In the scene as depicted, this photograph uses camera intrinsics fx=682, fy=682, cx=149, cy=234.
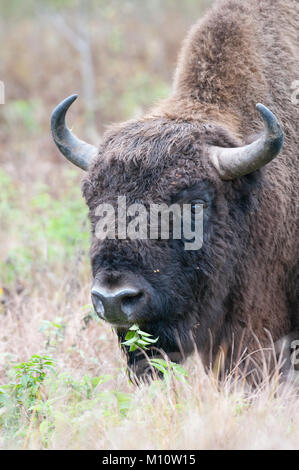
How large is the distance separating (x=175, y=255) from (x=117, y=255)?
0.38 meters

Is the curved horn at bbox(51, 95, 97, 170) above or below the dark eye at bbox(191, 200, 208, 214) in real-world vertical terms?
above

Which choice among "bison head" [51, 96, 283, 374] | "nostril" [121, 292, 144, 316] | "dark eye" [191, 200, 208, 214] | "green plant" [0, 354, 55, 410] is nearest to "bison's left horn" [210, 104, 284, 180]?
"bison head" [51, 96, 283, 374]

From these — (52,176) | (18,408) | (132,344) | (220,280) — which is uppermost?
(52,176)

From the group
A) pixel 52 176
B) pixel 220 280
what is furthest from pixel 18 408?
pixel 52 176

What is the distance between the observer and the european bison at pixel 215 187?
4.16 metres

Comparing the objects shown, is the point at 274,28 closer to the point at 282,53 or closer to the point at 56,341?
the point at 282,53

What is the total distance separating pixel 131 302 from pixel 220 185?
991 millimetres

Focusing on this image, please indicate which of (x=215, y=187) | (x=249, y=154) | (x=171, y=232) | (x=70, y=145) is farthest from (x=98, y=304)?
(x=70, y=145)

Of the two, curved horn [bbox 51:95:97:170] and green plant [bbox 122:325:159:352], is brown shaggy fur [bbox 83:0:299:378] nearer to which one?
green plant [bbox 122:325:159:352]

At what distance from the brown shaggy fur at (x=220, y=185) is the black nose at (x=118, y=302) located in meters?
0.12

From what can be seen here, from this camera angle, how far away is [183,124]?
4.51 metres

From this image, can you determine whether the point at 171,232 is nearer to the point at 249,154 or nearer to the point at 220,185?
the point at 220,185

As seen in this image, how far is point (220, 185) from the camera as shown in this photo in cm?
440

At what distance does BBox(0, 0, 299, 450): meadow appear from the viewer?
3594 mm
